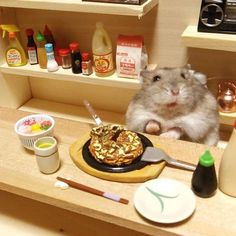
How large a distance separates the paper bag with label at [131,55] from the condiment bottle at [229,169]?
46 cm

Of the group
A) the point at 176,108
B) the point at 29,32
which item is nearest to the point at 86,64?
the point at 29,32

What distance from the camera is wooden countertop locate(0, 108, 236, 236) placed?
0.81m

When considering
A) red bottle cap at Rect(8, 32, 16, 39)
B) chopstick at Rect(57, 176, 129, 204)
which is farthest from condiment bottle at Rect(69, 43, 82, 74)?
chopstick at Rect(57, 176, 129, 204)

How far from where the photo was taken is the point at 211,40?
3.40ft

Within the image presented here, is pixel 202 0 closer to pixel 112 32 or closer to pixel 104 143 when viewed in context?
pixel 112 32

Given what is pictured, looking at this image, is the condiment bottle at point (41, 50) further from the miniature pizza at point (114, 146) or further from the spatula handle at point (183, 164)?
the spatula handle at point (183, 164)

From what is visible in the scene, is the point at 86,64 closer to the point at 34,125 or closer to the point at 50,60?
the point at 50,60

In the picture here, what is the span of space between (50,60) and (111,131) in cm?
42

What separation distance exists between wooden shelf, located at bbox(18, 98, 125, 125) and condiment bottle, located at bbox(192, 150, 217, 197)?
590mm

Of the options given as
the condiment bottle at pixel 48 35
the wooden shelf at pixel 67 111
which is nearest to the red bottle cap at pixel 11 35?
the condiment bottle at pixel 48 35

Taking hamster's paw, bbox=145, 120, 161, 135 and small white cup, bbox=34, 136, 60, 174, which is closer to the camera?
small white cup, bbox=34, 136, 60, 174

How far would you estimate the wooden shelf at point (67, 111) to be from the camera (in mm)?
1443

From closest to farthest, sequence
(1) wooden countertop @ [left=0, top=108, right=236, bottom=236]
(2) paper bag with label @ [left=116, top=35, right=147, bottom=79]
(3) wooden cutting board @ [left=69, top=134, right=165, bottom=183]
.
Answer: (1) wooden countertop @ [left=0, top=108, right=236, bottom=236]
(3) wooden cutting board @ [left=69, top=134, right=165, bottom=183]
(2) paper bag with label @ [left=116, top=35, right=147, bottom=79]

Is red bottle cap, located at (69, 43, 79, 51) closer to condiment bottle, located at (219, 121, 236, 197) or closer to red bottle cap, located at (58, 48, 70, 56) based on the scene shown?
red bottle cap, located at (58, 48, 70, 56)
